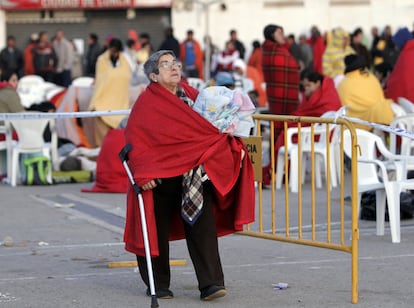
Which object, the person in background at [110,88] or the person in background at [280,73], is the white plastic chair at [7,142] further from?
the person in background at [280,73]

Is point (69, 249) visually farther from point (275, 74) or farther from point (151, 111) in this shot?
point (275, 74)

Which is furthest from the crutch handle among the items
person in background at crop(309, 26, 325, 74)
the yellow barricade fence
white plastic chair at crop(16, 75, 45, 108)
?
person in background at crop(309, 26, 325, 74)

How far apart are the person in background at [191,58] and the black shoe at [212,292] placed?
24.6m

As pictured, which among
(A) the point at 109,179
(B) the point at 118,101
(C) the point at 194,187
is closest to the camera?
(C) the point at 194,187

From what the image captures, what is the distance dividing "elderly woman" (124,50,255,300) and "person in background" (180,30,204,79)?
24.4 metres

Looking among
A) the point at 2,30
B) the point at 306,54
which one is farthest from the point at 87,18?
the point at 306,54

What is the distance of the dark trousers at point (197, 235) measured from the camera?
7.84m

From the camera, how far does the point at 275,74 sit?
51.2 ft

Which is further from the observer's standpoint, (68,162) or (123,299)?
(68,162)

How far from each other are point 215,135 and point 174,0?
33.4 m

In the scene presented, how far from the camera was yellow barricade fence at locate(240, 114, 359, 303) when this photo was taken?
311 inches

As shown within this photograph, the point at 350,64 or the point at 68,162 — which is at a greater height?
the point at 350,64

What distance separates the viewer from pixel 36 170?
15.9 metres

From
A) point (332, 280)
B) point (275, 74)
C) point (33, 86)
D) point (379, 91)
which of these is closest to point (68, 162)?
point (275, 74)
